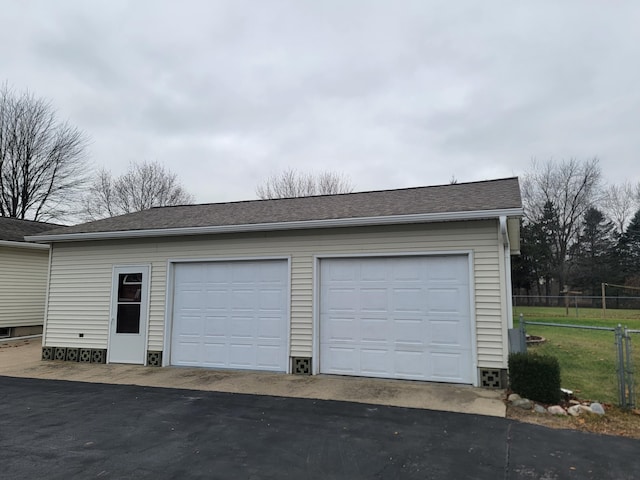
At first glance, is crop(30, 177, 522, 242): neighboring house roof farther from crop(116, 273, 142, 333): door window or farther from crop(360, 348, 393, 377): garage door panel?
crop(360, 348, 393, 377): garage door panel

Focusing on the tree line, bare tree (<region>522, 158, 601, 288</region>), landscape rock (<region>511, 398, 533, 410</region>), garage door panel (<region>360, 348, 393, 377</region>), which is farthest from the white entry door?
bare tree (<region>522, 158, 601, 288</region>)

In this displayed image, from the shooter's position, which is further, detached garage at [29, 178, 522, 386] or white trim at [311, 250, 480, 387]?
detached garage at [29, 178, 522, 386]

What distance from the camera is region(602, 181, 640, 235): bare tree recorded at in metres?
34.3

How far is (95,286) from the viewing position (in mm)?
9109

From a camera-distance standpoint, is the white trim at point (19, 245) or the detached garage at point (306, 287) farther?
the white trim at point (19, 245)

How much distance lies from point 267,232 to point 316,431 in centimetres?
426

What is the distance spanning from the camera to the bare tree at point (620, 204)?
113 ft

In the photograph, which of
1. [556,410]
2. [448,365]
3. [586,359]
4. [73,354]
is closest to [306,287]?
[448,365]

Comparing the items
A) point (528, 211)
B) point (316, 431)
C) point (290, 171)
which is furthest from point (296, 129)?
point (528, 211)

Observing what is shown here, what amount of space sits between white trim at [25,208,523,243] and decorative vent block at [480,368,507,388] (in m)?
2.41

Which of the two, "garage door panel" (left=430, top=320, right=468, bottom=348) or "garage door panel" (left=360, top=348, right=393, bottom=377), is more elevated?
"garage door panel" (left=430, top=320, right=468, bottom=348)

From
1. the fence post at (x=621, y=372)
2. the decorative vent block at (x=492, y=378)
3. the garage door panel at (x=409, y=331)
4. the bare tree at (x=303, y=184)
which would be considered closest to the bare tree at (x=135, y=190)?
the bare tree at (x=303, y=184)

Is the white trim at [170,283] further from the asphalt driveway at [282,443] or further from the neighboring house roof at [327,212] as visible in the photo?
the asphalt driveway at [282,443]

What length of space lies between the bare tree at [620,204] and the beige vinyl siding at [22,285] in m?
39.3
